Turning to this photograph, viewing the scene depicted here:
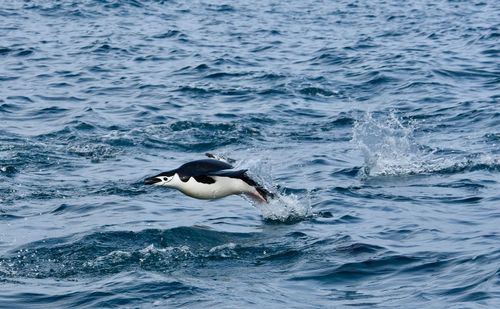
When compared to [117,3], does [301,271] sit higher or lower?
higher

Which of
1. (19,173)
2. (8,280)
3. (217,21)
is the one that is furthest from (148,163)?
(217,21)

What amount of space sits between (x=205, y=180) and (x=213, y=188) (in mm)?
131

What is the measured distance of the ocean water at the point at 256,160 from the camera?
35.3 ft

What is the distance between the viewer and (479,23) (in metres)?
31.2

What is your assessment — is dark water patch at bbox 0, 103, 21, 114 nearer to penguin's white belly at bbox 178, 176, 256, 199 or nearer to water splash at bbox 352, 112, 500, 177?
water splash at bbox 352, 112, 500, 177

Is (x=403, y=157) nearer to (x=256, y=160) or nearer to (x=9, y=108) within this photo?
(x=256, y=160)

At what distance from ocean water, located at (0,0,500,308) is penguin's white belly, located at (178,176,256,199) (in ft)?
1.37

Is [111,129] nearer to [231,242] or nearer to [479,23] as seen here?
[231,242]

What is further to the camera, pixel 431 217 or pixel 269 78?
pixel 269 78

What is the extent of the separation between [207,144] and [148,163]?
1.47 meters

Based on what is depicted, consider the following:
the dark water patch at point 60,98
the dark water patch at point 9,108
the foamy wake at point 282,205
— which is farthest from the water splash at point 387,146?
the dark water patch at point 9,108

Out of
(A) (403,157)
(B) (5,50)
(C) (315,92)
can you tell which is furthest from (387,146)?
(B) (5,50)

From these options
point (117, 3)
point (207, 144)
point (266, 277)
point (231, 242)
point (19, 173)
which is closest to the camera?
point (266, 277)

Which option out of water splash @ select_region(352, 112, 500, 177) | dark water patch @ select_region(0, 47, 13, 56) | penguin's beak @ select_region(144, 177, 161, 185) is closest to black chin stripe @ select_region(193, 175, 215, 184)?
penguin's beak @ select_region(144, 177, 161, 185)
